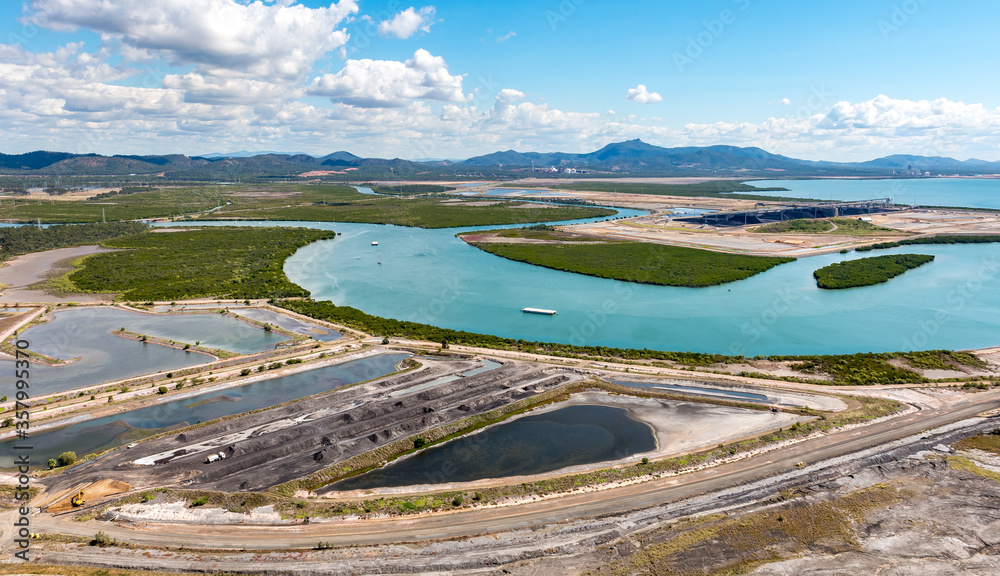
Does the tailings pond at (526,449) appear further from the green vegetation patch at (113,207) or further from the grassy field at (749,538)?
the green vegetation patch at (113,207)

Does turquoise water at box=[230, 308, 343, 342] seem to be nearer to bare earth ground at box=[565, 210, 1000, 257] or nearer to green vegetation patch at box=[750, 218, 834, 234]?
bare earth ground at box=[565, 210, 1000, 257]

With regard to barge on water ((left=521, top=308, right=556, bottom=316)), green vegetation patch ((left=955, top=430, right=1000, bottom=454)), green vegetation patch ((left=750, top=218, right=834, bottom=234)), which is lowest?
green vegetation patch ((left=955, top=430, right=1000, bottom=454))

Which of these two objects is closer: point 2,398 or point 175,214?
point 2,398

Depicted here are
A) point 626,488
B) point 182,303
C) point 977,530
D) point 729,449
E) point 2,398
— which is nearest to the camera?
point 977,530

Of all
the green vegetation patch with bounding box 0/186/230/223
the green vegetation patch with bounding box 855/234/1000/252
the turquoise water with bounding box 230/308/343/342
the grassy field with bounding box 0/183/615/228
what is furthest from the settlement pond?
the green vegetation patch with bounding box 0/186/230/223

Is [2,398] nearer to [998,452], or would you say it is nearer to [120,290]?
[120,290]

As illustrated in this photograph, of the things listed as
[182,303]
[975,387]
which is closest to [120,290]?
[182,303]
